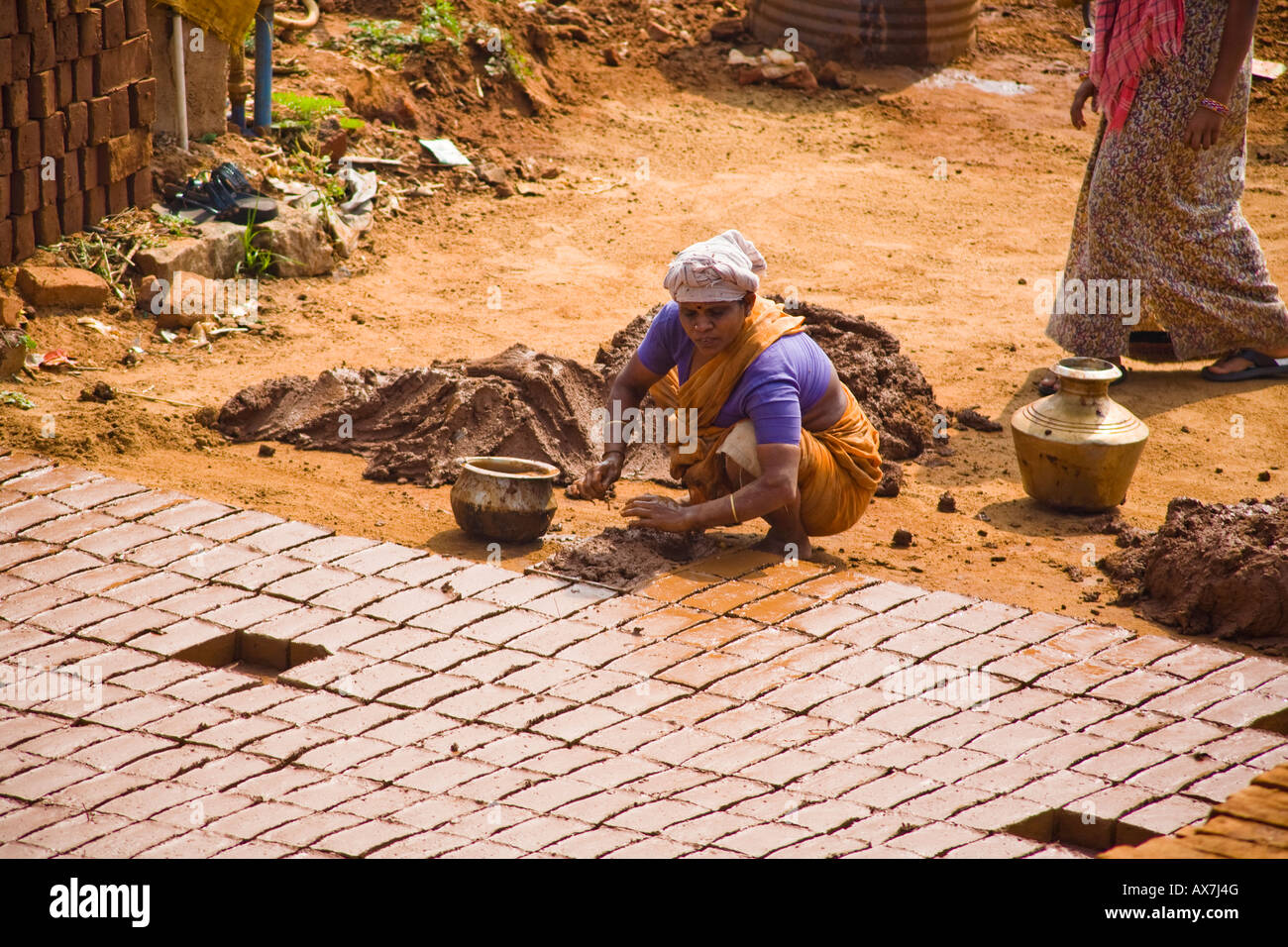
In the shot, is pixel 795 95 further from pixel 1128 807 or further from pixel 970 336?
pixel 1128 807

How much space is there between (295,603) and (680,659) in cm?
134

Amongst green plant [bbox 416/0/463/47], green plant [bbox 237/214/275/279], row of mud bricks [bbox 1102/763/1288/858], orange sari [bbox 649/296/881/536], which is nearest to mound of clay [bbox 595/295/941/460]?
orange sari [bbox 649/296/881/536]

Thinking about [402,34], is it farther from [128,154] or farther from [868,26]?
[868,26]

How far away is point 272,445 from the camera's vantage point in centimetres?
646

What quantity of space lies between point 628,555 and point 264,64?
232 inches

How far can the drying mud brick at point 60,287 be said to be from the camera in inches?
296

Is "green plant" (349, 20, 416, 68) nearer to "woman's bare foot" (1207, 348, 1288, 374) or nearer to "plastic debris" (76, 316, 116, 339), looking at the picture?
"plastic debris" (76, 316, 116, 339)

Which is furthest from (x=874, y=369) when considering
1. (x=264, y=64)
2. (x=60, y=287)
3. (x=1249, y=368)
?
(x=264, y=64)

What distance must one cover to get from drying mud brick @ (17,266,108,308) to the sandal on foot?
604cm

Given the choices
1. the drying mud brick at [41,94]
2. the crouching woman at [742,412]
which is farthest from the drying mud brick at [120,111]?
the crouching woman at [742,412]

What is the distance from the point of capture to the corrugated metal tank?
13719mm

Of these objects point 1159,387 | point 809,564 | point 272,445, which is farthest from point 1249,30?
point 272,445

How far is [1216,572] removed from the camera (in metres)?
5.16

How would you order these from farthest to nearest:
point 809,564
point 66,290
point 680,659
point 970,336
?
point 970,336 < point 66,290 < point 809,564 < point 680,659
